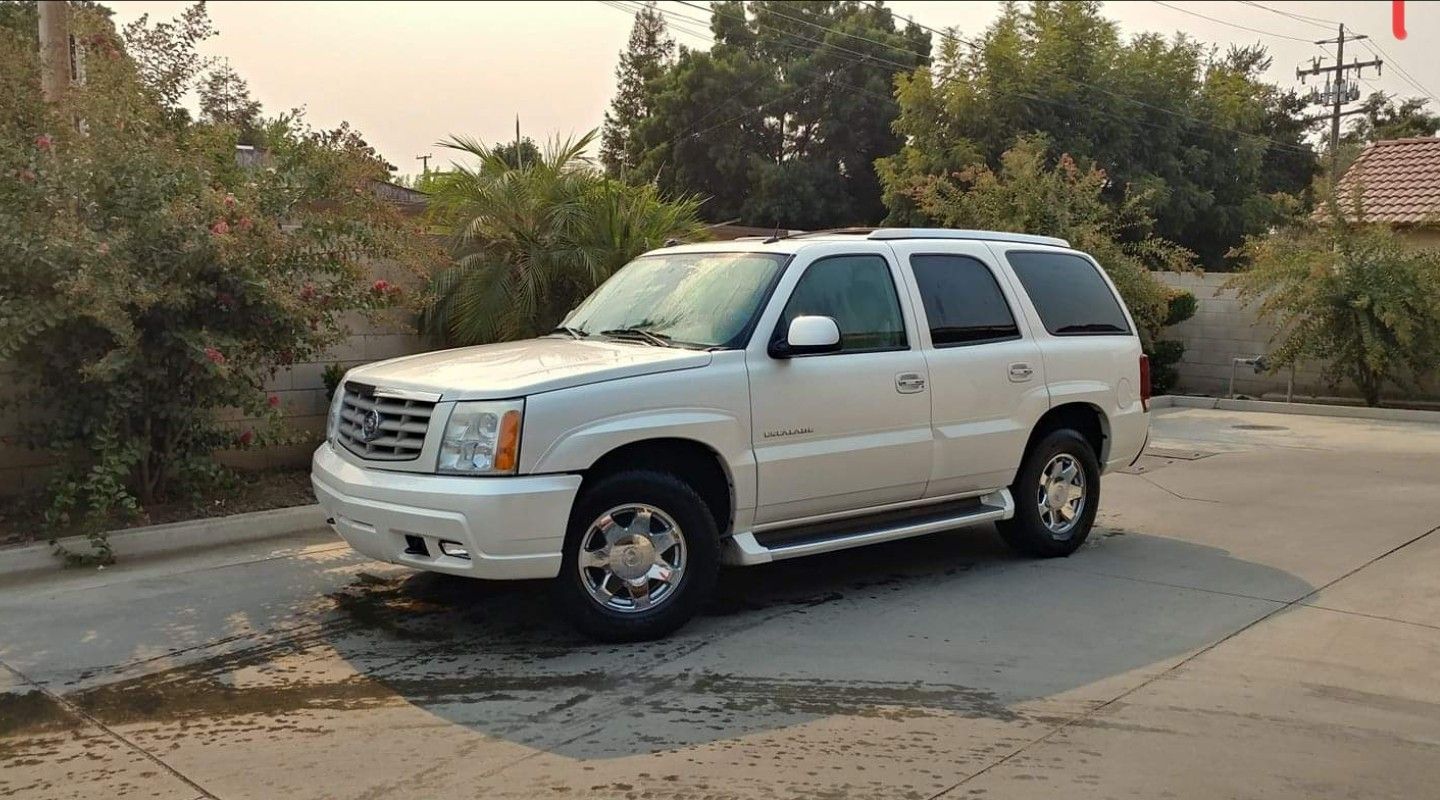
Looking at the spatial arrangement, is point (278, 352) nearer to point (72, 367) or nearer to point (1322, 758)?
point (72, 367)

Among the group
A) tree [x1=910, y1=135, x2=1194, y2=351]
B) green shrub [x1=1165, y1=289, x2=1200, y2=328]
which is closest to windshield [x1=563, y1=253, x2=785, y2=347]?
tree [x1=910, y1=135, x2=1194, y2=351]

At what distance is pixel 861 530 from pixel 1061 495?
1.82 metres

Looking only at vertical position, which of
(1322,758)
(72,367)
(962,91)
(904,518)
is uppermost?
(962,91)

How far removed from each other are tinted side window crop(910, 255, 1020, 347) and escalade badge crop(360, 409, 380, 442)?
3165 mm

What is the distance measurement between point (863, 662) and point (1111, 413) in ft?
10.8

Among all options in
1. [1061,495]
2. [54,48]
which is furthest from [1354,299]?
[54,48]

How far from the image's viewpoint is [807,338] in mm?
6273

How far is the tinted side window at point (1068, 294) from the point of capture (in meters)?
7.91

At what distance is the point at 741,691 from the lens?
537 centimetres

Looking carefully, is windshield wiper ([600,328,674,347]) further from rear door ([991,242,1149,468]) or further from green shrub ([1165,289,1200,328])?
green shrub ([1165,289,1200,328])

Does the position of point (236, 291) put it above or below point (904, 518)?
above

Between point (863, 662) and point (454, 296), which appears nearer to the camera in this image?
point (863, 662)

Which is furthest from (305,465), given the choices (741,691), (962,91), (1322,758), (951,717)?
(962,91)

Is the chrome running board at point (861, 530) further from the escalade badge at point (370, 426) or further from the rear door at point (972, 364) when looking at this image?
the escalade badge at point (370, 426)
